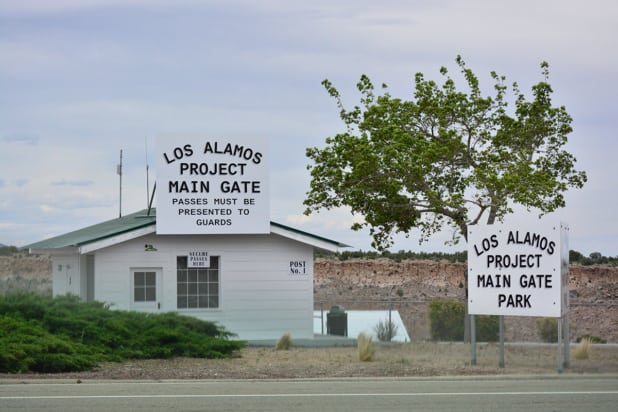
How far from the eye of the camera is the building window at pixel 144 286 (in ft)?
93.2

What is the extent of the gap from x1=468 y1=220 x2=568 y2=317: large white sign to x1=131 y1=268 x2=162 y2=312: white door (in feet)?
35.1

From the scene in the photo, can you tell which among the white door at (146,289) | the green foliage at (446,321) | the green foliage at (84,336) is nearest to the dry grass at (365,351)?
the green foliage at (84,336)

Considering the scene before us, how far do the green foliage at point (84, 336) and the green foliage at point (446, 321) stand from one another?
11700 mm

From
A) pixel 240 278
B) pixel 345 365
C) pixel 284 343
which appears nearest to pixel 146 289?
pixel 240 278

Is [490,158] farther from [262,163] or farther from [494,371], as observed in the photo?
[494,371]

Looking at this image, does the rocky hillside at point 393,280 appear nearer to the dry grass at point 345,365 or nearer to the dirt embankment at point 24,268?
the dirt embankment at point 24,268

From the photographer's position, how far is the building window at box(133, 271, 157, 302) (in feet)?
93.2

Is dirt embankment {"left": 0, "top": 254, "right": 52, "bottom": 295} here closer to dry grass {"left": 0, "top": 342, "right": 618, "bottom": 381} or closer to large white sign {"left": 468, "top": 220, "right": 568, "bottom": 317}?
dry grass {"left": 0, "top": 342, "right": 618, "bottom": 381}

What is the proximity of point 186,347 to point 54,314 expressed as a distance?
314 cm

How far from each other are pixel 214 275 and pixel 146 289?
205 centimetres

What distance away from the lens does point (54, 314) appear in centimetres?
2230

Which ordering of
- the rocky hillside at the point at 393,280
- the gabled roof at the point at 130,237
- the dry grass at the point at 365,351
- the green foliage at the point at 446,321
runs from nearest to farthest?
the dry grass at the point at 365,351
the gabled roof at the point at 130,237
the green foliage at the point at 446,321
the rocky hillside at the point at 393,280

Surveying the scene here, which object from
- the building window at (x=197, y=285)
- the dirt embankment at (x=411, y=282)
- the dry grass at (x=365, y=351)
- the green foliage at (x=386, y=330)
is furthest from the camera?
the dirt embankment at (x=411, y=282)

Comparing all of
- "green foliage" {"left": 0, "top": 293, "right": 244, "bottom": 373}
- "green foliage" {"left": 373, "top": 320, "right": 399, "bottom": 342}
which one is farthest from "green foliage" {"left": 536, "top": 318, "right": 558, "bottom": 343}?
"green foliage" {"left": 0, "top": 293, "right": 244, "bottom": 373}
